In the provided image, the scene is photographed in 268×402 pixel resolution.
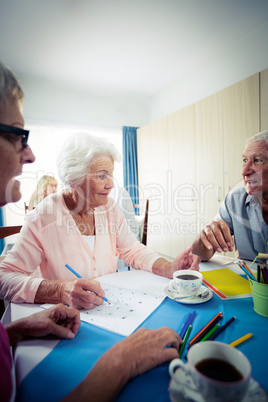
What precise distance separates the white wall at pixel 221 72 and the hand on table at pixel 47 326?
11.6 feet

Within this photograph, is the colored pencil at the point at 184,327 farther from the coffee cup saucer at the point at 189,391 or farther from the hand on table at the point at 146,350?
the coffee cup saucer at the point at 189,391

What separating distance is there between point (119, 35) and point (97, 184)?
8.30ft

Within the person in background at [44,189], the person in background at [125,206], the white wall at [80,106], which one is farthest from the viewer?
the white wall at [80,106]

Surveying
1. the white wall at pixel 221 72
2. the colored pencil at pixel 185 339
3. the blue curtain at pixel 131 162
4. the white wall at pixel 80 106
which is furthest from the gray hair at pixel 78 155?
the blue curtain at pixel 131 162

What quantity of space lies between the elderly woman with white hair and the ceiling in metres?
1.80

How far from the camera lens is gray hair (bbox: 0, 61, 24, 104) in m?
0.53

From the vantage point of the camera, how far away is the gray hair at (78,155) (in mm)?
1328

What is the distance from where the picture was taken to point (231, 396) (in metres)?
0.38

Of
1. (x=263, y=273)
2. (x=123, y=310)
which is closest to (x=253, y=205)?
(x=263, y=273)

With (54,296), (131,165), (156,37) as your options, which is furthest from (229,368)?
(131,165)

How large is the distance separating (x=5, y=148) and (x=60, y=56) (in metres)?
3.42

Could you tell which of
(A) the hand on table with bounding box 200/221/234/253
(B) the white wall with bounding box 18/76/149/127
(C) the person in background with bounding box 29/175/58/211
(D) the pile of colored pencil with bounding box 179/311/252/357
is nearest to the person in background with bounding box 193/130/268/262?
(A) the hand on table with bounding box 200/221/234/253

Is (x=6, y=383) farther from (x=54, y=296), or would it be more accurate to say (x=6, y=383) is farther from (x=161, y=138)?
(x=161, y=138)

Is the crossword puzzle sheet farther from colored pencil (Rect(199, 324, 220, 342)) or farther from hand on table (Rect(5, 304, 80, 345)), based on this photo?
colored pencil (Rect(199, 324, 220, 342))
